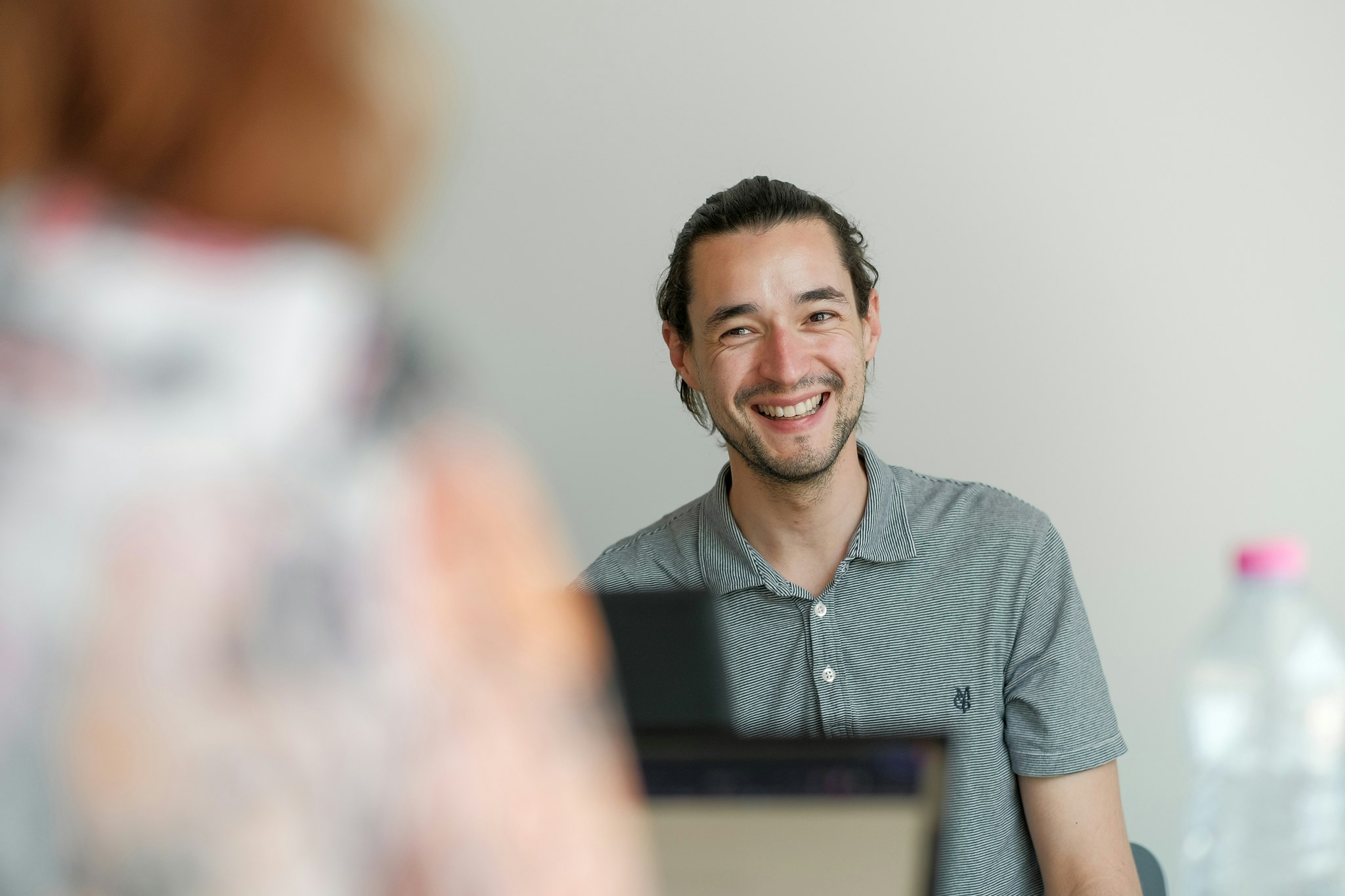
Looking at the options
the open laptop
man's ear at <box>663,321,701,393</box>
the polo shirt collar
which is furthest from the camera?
man's ear at <box>663,321,701,393</box>

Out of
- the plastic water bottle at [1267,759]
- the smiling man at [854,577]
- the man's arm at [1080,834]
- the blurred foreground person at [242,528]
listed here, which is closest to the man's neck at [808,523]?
the smiling man at [854,577]

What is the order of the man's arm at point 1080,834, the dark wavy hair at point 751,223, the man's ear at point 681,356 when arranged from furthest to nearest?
1. the man's ear at point 681,356
2. the dark wavy hair at point 751,223
3. the man's arm at point 1080,834

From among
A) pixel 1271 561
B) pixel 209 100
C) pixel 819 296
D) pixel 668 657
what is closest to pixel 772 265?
pixel 819 296

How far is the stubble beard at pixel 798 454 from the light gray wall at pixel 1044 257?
0.39 meters

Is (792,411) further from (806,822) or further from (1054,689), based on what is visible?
(806,822)

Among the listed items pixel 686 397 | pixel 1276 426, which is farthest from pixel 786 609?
pixel 1276 426

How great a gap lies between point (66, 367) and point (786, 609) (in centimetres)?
123

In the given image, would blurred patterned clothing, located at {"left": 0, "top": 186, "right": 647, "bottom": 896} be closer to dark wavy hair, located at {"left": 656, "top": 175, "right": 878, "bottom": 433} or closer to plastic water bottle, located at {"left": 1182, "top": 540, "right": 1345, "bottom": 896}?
Result: plastic water bottle, located at {"left": 1182, "top": 540, "right": 1345, "bottom": 896}

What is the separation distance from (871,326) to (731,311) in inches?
11.1

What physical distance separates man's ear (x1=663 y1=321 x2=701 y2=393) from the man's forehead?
111 millimetres

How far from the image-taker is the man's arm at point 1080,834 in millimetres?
1338

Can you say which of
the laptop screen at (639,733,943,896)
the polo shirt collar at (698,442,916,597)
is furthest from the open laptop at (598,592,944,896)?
the polo shirt collar at (698,442,916,597)

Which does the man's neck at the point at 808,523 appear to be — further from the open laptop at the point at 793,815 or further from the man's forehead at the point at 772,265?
the open laptop at the point at 793,815

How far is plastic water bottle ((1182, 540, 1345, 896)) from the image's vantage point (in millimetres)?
1016
